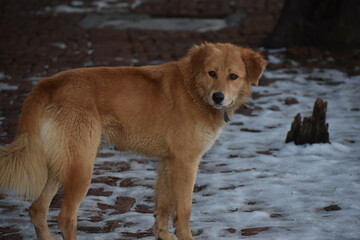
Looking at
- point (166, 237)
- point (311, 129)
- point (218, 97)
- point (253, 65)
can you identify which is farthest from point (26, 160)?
point (311, 129)

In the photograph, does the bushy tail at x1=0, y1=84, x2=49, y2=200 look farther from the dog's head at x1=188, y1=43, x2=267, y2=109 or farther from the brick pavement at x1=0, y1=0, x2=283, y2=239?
the brick pavement at x1=0, y1=0, x2=283, y2=239

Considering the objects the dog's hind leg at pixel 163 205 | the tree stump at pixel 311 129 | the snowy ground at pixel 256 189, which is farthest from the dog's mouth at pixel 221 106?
the tree stump at pixel 311 129

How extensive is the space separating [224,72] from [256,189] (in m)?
1.57

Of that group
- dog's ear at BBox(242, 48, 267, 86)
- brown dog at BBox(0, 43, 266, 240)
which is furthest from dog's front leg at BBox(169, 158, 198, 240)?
dog's ear at BBox(242, 48, 267, 86)

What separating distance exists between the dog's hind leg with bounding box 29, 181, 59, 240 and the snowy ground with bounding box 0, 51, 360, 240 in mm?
268

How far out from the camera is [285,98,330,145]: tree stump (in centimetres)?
773

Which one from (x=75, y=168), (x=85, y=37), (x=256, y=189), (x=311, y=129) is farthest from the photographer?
(x=85, y=37)

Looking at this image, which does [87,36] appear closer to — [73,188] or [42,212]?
[42,212]

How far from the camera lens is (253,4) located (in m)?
17.1

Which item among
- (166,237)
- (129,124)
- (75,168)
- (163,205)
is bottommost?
(166,237)

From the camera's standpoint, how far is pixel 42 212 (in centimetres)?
524

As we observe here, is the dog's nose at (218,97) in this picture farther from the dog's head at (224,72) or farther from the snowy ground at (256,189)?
the snowy ground at (256,189)

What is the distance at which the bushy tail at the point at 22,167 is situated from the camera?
190 inches

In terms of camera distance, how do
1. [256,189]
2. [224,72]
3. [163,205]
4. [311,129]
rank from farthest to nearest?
[311,129] < [256,189] < [163,205] < [224,72]
